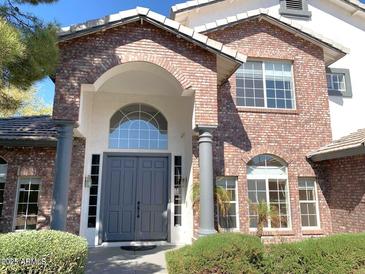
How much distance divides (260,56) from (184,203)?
5483 mm

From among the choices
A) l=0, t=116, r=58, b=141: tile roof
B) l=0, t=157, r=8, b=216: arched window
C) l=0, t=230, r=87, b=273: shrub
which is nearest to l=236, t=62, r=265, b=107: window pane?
l=0, t=116, r=58, b=141: tile roof

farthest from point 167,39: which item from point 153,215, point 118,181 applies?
point 153,215

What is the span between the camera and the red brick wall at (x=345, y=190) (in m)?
8.79

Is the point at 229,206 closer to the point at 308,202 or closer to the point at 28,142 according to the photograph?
the point at 308,202

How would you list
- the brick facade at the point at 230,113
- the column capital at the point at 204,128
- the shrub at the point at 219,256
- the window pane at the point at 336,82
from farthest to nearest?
the window pane at the point at 336,82
the column capital at the point at 204,128
the brick facade at the point at 230,113
the shrub at the point at 219,256

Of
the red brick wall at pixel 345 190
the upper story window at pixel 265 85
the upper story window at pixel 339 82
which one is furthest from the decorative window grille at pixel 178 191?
the upper story window at pixel 339 82

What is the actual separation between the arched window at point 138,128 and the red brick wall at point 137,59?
2.88 m

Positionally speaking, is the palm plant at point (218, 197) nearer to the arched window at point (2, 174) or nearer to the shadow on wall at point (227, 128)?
→ the shadow on wall at point (227, 128)


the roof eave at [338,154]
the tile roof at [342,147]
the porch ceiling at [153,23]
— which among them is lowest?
the roof eave at [338,154]

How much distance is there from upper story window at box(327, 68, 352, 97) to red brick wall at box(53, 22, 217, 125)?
565cm

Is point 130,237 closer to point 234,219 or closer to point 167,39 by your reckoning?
point 234,219

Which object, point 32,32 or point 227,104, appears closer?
point 32,32

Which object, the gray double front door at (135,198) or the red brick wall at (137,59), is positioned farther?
the gray double front door at (135,198)

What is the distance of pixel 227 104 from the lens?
1005 cm
